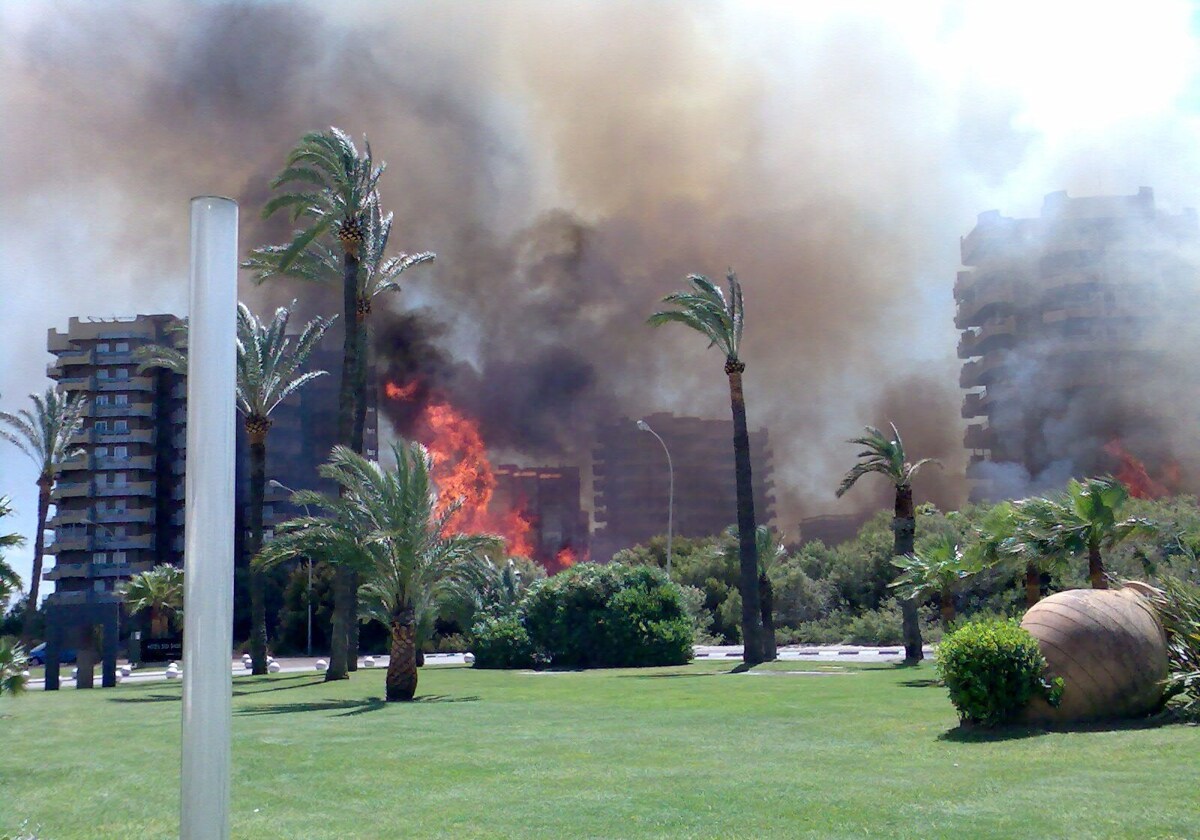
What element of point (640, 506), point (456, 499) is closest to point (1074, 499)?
point (456, 499)

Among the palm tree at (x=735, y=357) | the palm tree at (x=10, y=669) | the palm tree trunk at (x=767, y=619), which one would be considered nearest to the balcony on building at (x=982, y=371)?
the palm tree trunk at (x=767, y=619)

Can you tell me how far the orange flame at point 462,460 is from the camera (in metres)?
60.8

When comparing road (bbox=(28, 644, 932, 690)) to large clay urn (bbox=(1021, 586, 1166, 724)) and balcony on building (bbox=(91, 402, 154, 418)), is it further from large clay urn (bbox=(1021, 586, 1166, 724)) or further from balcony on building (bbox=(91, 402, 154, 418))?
balcony on building (bbox=(91, 402, 154, 418))

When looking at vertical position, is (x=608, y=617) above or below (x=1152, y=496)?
below

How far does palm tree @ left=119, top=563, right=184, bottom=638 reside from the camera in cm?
4784

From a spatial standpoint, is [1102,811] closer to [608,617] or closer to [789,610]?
[608,617]

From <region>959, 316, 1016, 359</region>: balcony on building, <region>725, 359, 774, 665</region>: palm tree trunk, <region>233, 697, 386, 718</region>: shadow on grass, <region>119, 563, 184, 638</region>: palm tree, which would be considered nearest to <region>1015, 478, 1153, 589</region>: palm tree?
<region>233, 697, 386, 718</region>: shadow on grass

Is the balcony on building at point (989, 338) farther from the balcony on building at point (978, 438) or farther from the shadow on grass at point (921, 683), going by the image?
the shadow on grass at point (921, 683)

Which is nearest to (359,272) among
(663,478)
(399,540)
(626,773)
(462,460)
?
(399,540)

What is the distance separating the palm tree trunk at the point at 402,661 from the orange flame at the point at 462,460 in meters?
32.8

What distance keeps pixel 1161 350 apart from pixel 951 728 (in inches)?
2873

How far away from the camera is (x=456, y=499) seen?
23719 mm

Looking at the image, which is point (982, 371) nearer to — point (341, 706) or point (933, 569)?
point (933, 569)

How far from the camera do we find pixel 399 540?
22109mm
